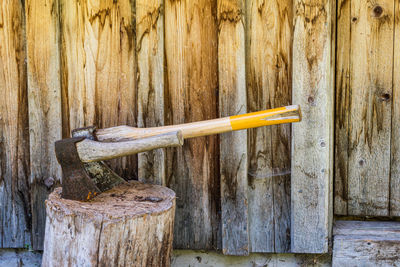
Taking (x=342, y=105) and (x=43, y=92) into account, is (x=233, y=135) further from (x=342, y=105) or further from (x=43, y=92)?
(x=43, y=92)

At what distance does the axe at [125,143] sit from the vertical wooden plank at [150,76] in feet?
1.23

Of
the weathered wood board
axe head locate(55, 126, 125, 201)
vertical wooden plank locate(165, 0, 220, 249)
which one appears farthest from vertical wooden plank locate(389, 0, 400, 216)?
axe head locate(55, 126, 125, 201)

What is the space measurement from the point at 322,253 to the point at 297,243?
0.18m

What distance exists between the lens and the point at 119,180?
268cm

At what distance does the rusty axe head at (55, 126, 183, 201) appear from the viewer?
2.31 metres

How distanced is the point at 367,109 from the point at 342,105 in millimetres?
159

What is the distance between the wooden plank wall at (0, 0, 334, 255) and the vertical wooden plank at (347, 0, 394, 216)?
317mm

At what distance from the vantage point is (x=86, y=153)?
7.69ft

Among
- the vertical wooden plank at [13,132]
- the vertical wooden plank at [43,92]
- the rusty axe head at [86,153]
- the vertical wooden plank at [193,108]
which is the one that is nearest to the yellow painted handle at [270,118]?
the rusty axe head at [86,153]

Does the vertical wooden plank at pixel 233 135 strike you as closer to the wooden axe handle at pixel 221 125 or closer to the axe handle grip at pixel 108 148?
the wooden axe handle at pixel 221 125

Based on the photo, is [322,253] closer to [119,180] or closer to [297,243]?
[297,243]

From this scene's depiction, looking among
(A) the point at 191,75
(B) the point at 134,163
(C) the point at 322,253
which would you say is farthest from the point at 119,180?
(C) the point at 322,253

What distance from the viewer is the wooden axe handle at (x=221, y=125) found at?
2350mm

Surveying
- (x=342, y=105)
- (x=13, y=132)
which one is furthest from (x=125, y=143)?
(x=342, y=105)
